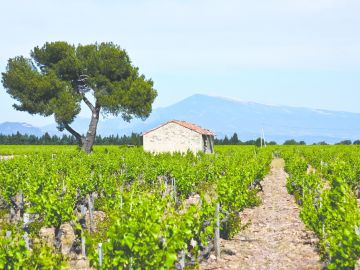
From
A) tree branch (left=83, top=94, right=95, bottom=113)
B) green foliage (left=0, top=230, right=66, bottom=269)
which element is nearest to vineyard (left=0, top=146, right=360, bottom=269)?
green foliage (left=0, top=230, right=66, bottom=269)

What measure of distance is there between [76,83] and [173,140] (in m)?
15.1

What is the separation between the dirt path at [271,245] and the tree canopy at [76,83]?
40.1 m

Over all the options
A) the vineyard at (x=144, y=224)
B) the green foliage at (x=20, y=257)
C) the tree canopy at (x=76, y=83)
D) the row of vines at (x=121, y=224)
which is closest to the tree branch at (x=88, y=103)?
the tree canopy at (x=76, y=83)

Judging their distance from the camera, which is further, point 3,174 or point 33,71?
point 33,71

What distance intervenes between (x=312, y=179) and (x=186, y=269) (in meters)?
9.80

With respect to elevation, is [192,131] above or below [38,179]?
above

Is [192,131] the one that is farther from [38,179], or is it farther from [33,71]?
[38,179]

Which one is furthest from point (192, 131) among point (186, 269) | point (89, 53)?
point (186, 269)

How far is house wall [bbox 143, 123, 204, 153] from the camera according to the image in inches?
2376

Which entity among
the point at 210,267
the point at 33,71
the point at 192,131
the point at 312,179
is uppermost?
the point at 33,71

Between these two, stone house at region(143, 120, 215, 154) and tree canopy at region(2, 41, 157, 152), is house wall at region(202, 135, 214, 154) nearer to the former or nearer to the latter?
stone house at region(143, 120, 215, 154)

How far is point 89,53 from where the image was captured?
207 feet

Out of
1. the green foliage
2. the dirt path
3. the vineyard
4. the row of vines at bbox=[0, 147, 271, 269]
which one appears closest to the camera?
the green foliage

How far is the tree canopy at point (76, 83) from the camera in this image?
59219 mm
